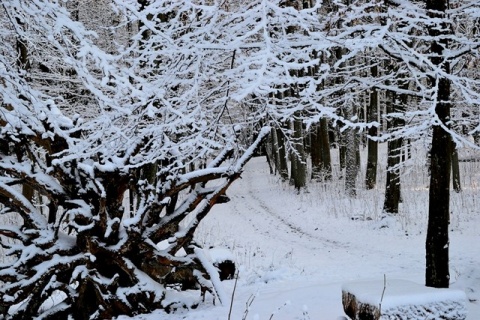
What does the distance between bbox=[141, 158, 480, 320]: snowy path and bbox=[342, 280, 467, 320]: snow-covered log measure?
0.58 metres

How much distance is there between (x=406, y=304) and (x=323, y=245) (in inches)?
316

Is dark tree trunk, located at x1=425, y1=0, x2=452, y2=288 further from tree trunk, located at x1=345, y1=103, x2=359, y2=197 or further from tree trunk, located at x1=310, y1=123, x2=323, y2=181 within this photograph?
tree trunk, located at x1=310, y1=123, x2=323, y2=181

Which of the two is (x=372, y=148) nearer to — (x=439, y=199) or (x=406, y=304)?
(x=439, y=199)

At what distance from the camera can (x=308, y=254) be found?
1152cm

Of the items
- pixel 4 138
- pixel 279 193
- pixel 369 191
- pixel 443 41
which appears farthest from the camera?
pixel 279 193

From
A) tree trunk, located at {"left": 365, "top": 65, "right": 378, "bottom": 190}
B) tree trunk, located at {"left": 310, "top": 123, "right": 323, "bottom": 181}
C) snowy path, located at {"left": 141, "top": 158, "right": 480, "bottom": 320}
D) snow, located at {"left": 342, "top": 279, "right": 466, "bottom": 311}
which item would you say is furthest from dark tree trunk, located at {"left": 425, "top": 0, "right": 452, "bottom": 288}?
tree trunk, located at {"left": 310, "top": 123, "right": 323, "bottom": 181}

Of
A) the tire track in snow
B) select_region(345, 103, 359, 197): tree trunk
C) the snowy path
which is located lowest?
the tire track in snow

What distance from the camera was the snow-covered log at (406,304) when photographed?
14.9 feet

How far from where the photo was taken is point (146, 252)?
6848mm

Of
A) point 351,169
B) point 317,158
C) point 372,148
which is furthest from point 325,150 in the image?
point 351,169

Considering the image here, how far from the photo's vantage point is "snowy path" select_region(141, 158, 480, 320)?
634cm

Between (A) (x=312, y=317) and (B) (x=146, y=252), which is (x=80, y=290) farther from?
(A) (x=312, y=317)

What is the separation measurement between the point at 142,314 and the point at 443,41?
578cm

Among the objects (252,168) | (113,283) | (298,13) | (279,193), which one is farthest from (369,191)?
(252,168)
